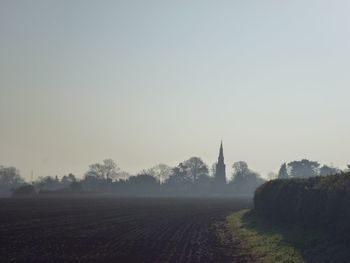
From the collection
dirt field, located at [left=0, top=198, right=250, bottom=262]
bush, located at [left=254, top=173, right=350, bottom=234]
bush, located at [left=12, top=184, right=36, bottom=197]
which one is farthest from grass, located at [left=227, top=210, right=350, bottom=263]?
bush, located at [left=12, top=184, right=36, bottom=197]

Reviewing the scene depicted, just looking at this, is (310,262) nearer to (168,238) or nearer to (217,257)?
(217,257)

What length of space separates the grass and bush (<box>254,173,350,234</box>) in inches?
30.4

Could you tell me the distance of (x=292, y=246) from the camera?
2486 cm

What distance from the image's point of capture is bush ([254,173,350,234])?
24797 mm

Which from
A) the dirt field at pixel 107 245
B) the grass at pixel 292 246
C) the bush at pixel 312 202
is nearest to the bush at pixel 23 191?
the dirt field at pixel 107 245

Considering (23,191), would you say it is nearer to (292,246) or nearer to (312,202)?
(312,202)

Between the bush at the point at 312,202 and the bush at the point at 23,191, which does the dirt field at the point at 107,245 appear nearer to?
the bush at the point at 312,202

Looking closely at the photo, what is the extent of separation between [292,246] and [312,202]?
534 centimetres

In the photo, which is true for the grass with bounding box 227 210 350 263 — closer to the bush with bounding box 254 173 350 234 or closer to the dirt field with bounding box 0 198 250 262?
the bush with bounding box 254 173 350 234

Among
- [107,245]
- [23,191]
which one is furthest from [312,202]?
A: [23,191]

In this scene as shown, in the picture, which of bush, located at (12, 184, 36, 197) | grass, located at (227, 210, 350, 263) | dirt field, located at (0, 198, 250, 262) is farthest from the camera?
bush, located at (12, 184, 36, 197)

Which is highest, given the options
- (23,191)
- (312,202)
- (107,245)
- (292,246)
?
(23,191)

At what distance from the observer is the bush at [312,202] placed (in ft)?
81.4

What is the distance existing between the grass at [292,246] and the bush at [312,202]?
772 mm
